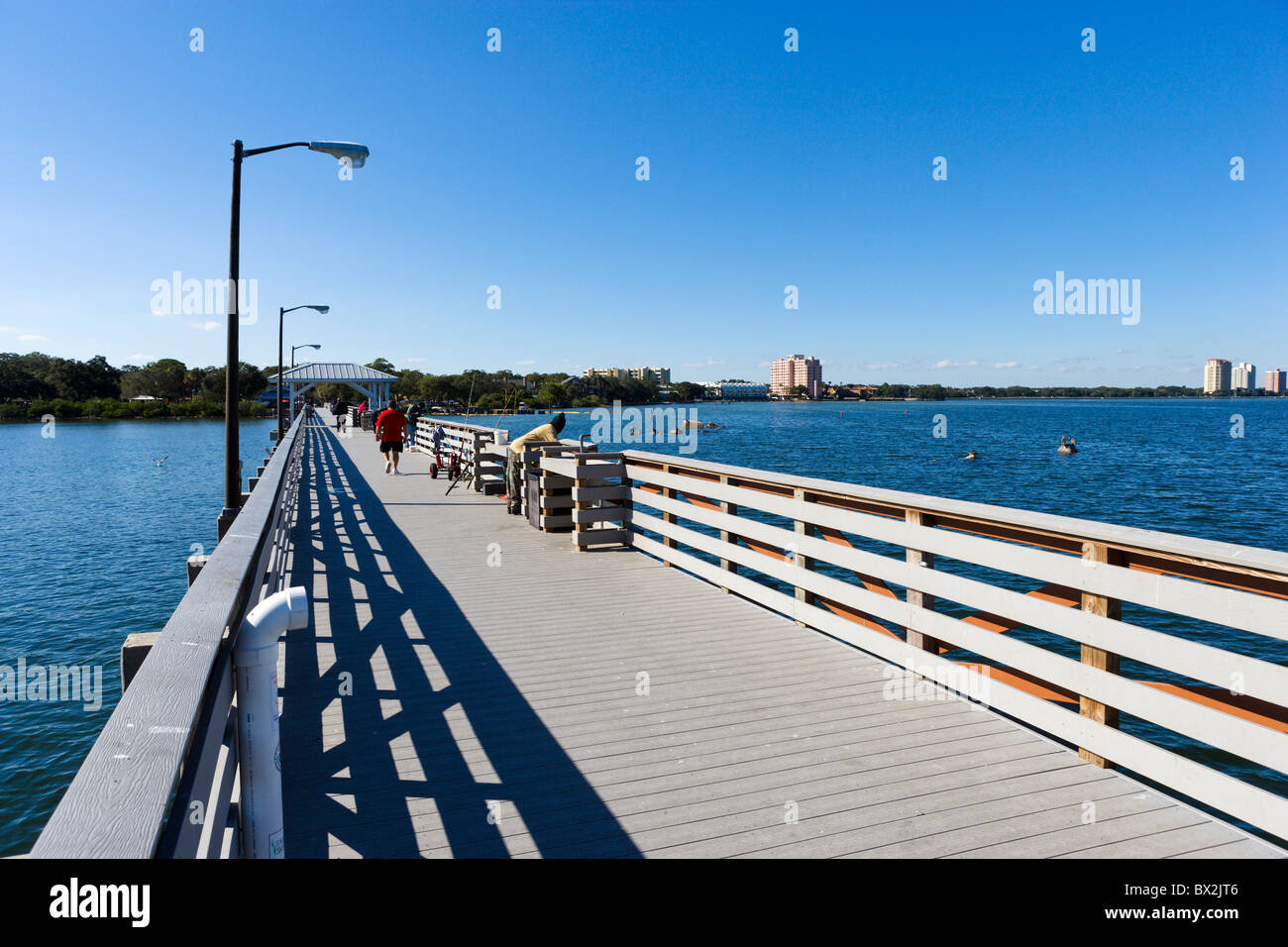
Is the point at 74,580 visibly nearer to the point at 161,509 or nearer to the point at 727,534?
the point at 161,509

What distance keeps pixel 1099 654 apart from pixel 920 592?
1240 mm

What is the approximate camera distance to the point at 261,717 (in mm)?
2527

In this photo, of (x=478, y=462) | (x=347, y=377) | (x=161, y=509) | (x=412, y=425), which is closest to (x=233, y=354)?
(x=478, y=462)

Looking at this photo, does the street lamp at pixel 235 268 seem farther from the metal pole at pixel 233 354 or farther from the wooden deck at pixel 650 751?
the wooden deck at pixel 650 751

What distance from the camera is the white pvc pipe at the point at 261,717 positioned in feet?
8.05

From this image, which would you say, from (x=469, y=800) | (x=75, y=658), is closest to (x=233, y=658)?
(x=469, y=800)

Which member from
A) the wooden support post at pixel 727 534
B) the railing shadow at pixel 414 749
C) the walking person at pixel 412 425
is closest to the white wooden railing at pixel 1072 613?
the wooden support post at pixel 727 534

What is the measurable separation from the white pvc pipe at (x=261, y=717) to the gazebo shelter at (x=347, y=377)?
43912 millimetres

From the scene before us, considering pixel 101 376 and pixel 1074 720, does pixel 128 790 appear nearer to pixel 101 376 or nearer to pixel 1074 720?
pixel 1074 720

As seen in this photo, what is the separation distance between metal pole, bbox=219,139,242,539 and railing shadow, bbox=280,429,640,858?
11.6 ft

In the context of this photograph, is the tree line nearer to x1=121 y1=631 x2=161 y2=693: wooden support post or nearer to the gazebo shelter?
the gazebo shelter

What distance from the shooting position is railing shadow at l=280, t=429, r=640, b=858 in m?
3.19
